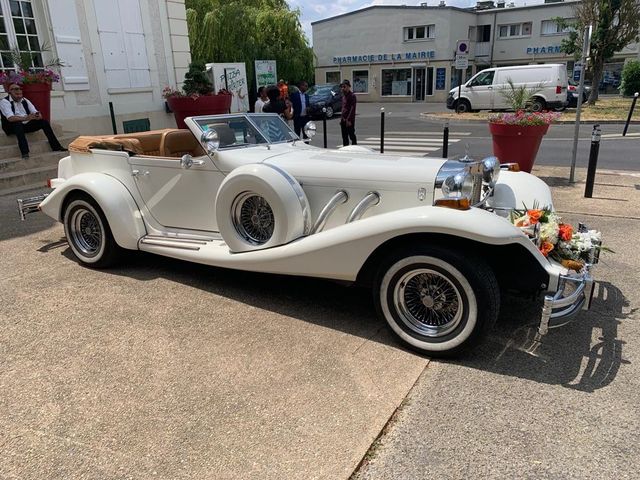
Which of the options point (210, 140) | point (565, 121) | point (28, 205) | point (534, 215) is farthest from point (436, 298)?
point (565, 121)

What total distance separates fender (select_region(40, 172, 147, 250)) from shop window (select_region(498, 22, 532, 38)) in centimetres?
4441

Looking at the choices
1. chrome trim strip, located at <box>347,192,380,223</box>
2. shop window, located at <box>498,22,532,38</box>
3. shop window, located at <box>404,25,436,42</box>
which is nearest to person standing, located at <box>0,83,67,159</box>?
chrome trim strip, located at <box>347,192,380,223</box>

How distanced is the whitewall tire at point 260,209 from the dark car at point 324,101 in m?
18.8

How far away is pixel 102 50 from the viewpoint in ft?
36.9

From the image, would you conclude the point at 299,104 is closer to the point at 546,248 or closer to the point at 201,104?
the point at 201,104

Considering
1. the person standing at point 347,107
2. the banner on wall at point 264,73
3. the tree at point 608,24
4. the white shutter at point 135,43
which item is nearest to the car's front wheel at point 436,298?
the person standing at point 347,107

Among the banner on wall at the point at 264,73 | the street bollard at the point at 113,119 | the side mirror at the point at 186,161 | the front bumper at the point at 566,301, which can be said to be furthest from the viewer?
the banner on wall at the point at 264,73

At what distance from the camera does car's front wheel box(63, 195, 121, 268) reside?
15.5ft

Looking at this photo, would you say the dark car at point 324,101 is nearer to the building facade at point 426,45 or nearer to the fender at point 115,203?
the building facade at point 426,45

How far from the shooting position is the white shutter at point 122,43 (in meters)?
11.2

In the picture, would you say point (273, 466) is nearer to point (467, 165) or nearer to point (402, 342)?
point (402, 342)

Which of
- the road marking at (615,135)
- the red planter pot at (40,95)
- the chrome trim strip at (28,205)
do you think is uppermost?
the red planter pot at (40,95)

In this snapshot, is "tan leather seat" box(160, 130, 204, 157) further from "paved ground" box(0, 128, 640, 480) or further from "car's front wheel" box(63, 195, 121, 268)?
"paved ground" box(0, 128, 640, 480)

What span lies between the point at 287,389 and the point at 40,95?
905 centimetres
